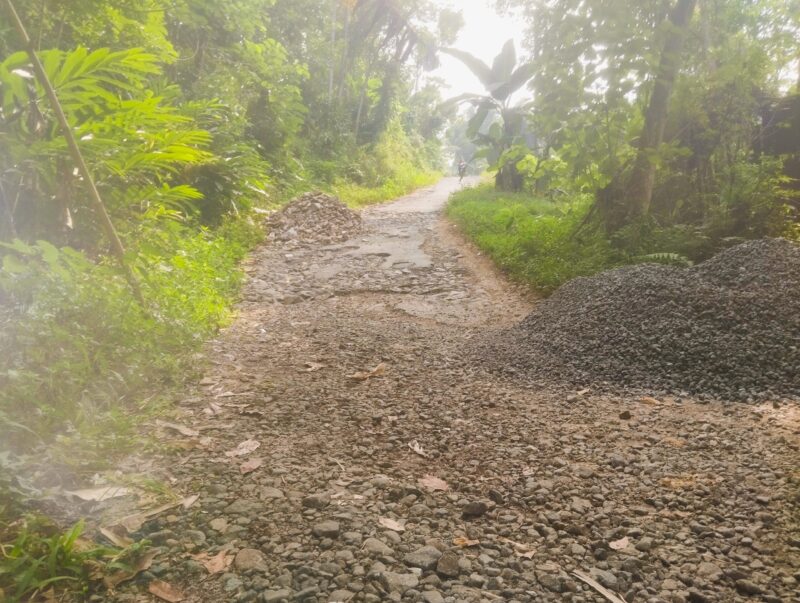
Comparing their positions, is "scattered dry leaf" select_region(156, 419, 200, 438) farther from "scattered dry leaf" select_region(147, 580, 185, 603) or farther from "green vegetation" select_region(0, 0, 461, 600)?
"scattered dry leaf" select_region(147, 580, 185, 603)

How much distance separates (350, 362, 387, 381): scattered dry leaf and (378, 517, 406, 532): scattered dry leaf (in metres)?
1.70

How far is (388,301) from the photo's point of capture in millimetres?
6188

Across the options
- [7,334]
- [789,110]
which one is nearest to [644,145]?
[789,110]

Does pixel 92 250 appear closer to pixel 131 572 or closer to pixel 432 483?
pixel 131 572

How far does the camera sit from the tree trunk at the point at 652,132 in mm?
6074

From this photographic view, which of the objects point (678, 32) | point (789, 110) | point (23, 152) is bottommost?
point (23, 152)

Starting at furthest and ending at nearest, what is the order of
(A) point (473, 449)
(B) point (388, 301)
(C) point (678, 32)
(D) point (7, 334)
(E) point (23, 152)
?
(B) point (388, 301), (C) point (678, 32), (E) point (23, 152), (D) point (7, 334), (A) point (473, 449)

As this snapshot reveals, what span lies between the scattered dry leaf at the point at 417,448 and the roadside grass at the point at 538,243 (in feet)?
12.8

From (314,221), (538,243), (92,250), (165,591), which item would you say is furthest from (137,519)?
(314,221)

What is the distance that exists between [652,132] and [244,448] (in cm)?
664

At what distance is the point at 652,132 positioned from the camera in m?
6.58

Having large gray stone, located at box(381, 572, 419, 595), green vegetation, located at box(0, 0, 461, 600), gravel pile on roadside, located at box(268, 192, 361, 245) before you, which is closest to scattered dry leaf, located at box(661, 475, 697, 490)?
large gray stone, located at box(381, 572, 419, 595)

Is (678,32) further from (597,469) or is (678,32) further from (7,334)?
(7,334)

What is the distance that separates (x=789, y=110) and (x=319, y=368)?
29.2 feet
